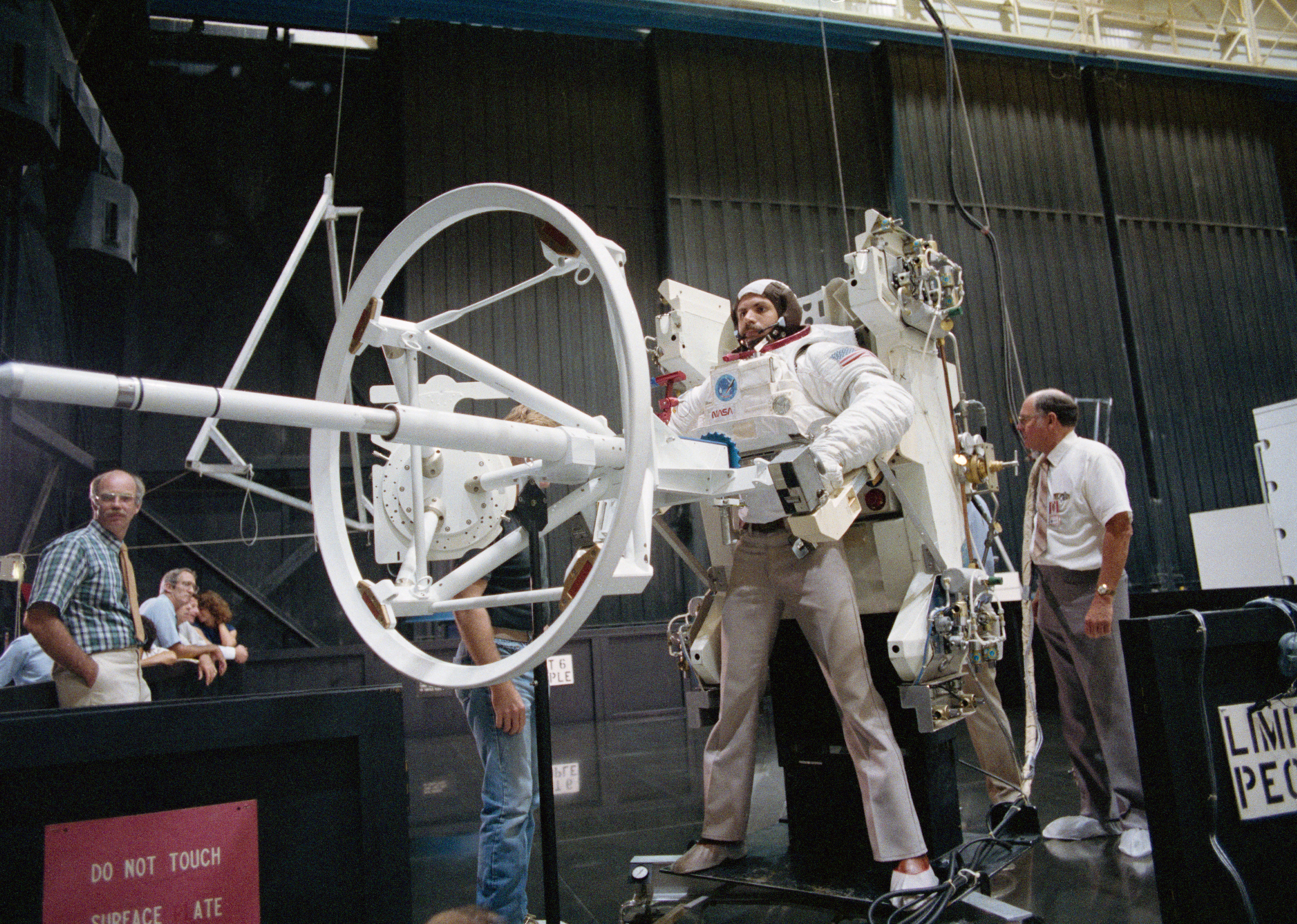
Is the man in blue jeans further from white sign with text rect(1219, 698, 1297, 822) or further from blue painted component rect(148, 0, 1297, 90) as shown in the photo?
blue painted component rect(148, 0, 1297, 90)

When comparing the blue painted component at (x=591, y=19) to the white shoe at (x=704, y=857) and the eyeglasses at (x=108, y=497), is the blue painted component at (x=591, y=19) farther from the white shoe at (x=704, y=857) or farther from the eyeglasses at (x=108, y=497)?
the white shoe at (x=704, y=857)

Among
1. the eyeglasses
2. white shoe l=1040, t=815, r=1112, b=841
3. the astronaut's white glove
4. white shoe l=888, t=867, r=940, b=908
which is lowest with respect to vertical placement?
white shoe l=1040, t=815, r=1112, b=841

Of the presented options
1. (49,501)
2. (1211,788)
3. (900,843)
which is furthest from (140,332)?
(1211,788)

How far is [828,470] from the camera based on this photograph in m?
2.40

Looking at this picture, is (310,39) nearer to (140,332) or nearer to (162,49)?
(162,49)

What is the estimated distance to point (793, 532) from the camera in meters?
2.86

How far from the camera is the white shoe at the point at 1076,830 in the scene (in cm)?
338

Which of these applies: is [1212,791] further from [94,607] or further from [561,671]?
[561,671]

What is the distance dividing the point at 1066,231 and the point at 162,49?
9.69m

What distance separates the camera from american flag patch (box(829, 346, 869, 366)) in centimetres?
293

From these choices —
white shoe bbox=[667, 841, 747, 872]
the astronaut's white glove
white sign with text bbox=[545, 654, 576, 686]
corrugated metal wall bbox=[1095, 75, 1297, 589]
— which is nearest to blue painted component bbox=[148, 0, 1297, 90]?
corrugated metal wall bbox=[1095, 75, 1297, 589]

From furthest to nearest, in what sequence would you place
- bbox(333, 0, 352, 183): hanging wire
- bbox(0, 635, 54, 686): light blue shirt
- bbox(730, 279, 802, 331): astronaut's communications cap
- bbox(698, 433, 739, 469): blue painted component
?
bbox(333, 0, 352, 183): hanging wire
bbox(0, 635, 54, 686): light blue shirt
bbox(730, 279, 802, 331): astronaut's communications cap
bbox(698, 433, 739, 469): blue painted component

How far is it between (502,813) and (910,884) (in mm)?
1229

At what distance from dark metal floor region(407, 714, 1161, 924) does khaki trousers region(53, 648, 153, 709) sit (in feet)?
4.34
